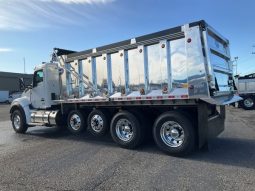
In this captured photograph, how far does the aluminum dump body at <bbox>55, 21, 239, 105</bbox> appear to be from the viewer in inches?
280

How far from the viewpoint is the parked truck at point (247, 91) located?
23.3m

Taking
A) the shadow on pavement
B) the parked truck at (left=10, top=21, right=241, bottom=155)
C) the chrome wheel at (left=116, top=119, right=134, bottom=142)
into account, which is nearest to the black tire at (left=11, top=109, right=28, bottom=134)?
the parked truck at (left=10, top=21, right=241, bottom=155)

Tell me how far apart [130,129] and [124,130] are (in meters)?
0.24

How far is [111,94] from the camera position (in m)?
9.04

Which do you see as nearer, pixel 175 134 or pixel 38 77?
pixel 175 134

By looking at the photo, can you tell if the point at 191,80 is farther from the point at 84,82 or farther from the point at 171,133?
the point at 84,82

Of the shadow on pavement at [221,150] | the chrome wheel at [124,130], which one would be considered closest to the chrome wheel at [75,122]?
the shadow on pavement at [221,150]

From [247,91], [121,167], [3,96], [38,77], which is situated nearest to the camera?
[121,167]

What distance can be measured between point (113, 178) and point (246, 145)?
178 inches

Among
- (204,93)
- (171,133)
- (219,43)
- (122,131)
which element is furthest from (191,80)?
(122,131)

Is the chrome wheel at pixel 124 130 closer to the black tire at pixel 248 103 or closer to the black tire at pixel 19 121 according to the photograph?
the black tire at pixel 19 121

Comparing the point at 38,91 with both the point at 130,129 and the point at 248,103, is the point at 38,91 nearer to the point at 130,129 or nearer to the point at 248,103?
the point at 130,129

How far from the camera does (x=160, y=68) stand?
789 centimetres

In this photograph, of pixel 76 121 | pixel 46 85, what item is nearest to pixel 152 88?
pixel 76 121
